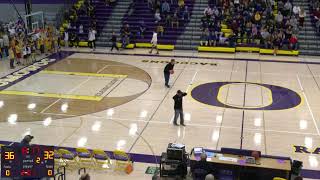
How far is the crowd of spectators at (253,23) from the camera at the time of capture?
→ 2889 centimetres

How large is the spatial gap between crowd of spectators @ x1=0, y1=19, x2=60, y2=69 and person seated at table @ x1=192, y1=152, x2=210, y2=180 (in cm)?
1587

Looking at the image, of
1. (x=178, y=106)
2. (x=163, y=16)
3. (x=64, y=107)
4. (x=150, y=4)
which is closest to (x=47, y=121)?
(x=64, y=107)

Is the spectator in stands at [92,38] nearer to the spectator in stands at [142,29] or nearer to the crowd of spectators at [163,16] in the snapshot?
the crowd of spectators at [163,16]

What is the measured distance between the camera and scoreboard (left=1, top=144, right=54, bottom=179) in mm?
9961

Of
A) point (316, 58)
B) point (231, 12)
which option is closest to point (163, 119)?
point (316, 58)

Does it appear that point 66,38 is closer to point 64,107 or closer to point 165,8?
point 165,8

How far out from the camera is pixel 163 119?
16.6 metres

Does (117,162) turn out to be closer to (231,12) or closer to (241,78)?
(241,78)

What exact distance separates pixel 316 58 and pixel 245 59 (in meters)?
4.48

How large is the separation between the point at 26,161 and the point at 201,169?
434cm

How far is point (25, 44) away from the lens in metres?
25.6

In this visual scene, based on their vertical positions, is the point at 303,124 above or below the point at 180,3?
below

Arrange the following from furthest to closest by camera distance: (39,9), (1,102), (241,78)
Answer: (39,9), (241,78), (1,102)

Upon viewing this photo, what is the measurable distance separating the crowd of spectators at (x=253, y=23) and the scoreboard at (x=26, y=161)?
20588mm
